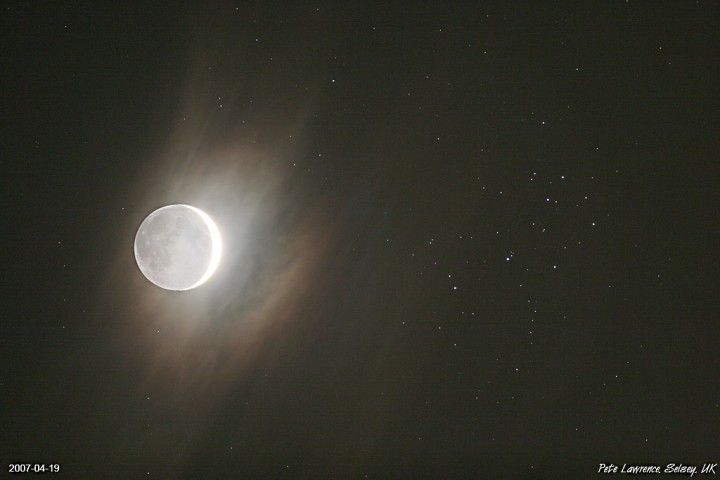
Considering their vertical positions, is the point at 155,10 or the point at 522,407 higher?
the point at 155,10

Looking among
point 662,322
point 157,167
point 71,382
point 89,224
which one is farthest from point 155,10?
point 662,322

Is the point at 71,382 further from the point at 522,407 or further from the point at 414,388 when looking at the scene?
the point at 522,407

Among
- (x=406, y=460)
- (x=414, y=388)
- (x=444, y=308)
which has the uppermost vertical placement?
(x=444, y=308)

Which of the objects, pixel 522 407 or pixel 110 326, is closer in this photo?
pixel 522 407

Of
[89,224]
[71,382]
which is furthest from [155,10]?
[71,382]

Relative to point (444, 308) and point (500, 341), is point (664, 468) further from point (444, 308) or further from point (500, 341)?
point (444, 308)
